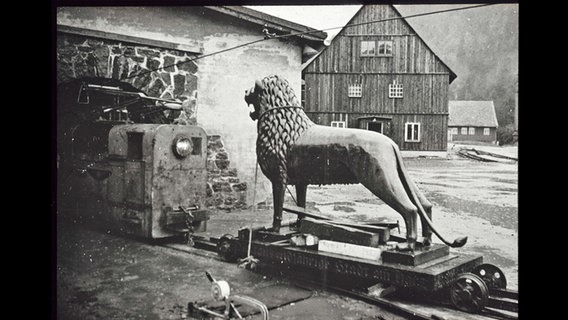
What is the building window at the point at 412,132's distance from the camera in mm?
2619

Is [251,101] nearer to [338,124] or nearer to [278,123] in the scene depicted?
[278,123]

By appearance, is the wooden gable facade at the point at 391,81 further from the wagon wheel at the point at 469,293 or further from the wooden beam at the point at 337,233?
the wagon wheel at the point at 469,293

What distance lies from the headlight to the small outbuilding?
1.78 metres

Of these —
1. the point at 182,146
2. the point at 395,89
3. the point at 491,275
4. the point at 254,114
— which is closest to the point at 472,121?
the point at 395,89

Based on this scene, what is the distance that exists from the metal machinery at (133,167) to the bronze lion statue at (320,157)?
2.17 feet

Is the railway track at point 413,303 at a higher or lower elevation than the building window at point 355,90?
lower

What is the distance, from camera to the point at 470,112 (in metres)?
2.65

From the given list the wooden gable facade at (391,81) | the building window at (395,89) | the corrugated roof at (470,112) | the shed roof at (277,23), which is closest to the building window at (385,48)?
the wooden gable facade at (391,81)

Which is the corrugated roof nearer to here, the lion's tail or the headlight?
the lion's tail

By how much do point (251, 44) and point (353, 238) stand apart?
1305mm

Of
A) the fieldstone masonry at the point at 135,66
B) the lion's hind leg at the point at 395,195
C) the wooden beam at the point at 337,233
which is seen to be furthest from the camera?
the fieldstone masonry at the point at 135,66

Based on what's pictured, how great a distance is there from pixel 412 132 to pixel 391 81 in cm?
30
